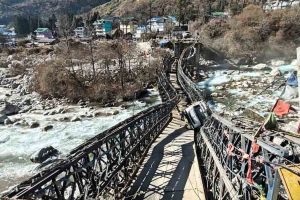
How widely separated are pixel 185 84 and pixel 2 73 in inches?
1476

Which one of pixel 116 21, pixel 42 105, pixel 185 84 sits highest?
pixel 116 21

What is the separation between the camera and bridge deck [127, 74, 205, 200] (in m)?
13.1

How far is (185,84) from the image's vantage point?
121ft

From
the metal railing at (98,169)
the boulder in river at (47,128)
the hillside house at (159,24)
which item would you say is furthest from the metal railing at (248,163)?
the hillside house at (159,24)

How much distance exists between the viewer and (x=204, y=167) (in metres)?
15.4

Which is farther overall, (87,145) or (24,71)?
(24,71)

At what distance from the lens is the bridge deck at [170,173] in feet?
43.1

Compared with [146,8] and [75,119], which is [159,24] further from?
Result: [75,119]

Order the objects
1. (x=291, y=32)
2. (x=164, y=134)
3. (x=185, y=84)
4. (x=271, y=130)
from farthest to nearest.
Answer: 1. (x=291, y=32)
2. (x=185, y=84)
3. (x=164, y=134)
4. (x=271, y=130)

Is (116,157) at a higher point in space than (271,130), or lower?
lower

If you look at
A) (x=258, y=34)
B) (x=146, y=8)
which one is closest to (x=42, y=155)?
→ (x=258, y=34)

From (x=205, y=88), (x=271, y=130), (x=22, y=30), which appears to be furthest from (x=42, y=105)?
(x=22, y=30)

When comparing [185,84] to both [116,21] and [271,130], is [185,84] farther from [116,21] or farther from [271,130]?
[116,21]

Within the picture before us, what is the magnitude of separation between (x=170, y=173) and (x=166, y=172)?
0.74ft
